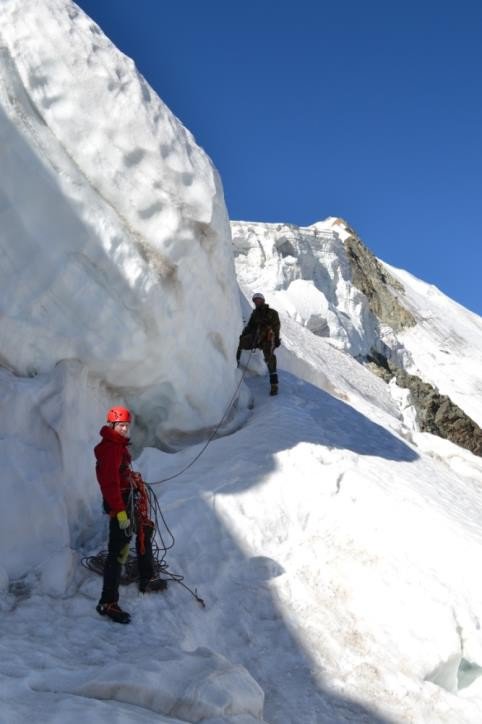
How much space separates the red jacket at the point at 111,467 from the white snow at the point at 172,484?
73 centimetres

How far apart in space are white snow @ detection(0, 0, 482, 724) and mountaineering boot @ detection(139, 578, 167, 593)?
76 millimetres

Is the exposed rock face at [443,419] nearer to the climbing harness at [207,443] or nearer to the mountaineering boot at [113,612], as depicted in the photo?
the climbing harness at [207,443]

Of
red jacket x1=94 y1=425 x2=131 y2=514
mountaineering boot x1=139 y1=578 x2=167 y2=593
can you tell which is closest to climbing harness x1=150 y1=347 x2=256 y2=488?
mountaineering boot x1=139 y1=578 x2=167 y2=593

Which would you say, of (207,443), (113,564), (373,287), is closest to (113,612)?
(113,564)

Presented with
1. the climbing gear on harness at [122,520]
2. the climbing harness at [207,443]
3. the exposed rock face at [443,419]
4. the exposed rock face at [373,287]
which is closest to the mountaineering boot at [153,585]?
the climbing gear on harness at [122,520]

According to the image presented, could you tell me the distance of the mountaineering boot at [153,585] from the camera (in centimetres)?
506

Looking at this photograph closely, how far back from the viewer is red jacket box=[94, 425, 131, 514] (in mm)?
4566

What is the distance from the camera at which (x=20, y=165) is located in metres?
6.40

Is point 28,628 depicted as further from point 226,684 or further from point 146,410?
point 146,410

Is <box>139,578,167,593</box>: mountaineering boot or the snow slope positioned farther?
the snow slope

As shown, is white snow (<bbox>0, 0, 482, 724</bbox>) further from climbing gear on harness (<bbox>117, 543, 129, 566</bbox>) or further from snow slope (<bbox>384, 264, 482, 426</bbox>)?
snow slope (<bbox>384, 264, 482, 426</bbox>)

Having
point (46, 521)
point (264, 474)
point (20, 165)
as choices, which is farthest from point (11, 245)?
point (264, 474)

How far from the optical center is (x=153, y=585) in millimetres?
5164

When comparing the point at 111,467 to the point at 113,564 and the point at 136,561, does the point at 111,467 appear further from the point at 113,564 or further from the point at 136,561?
the point at 136,561
